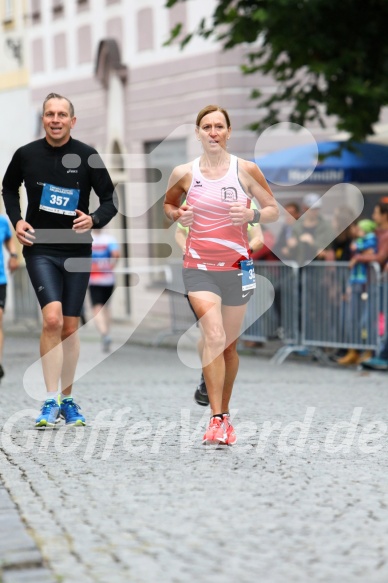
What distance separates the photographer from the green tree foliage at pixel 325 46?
53.0 feet

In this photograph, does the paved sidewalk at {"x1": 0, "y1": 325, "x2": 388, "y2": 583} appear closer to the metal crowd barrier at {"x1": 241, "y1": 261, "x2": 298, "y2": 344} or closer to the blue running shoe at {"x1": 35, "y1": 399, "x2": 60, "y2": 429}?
the blue running shoe at {"x1": 35, "y1": 399, "x2": 60, "y2": 429}

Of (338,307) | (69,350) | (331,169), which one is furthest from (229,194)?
(331,169)

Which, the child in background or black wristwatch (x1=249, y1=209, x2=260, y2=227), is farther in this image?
the child in background

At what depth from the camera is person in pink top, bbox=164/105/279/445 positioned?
7.80 metres

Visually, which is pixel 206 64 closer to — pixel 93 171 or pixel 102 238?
pixel 102 238

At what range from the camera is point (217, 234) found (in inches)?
308

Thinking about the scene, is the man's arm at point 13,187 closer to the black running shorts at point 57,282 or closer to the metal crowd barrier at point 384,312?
the black running shorts at point 57,282

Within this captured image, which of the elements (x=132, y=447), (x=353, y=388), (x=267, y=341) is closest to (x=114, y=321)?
(x=267, y=341)

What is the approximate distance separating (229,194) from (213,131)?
1.14 ft

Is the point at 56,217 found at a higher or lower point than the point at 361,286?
higher

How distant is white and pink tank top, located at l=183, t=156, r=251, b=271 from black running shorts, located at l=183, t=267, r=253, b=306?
0.04m

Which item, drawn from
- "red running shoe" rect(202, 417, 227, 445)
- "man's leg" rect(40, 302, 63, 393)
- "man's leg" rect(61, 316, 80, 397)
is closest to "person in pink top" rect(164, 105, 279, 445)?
"red running shoe" rect(202, 417, 227, 445)

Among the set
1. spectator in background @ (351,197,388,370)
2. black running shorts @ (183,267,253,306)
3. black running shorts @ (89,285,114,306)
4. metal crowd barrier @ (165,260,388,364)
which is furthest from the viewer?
black running shorts @ (89,285,114,306)

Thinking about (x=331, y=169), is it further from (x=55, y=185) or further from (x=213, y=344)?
(x=213, y=344)
